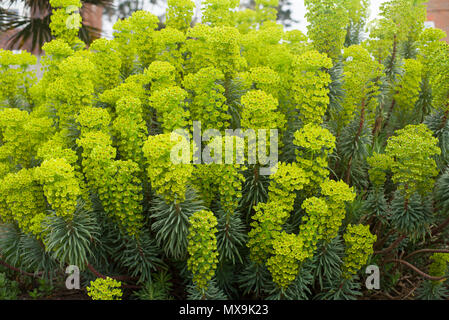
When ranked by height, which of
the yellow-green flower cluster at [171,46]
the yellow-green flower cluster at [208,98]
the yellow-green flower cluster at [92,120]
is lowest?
the yellow-green flower cluster at [92,120]

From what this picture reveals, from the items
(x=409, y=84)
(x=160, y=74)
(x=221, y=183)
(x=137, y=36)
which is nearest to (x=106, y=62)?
(x=137, y=36)

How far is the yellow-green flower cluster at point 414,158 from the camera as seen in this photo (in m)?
2.92

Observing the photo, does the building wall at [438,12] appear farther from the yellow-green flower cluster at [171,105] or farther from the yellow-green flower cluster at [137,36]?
the yellow-green flower cluster at [171,105]

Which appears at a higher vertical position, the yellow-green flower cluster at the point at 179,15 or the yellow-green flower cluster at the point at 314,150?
the yellow-green flower cluster at the point at 179,15

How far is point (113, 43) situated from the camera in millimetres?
3613

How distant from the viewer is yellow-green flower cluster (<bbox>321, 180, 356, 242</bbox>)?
2.85 meters

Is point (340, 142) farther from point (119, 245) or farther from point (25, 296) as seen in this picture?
point (25, 296)

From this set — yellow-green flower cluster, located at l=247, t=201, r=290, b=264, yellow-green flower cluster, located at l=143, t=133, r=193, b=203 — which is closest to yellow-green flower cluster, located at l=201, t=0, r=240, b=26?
Result: yellow-green flower cluster, located at l=143, t=133, r=193, b=203

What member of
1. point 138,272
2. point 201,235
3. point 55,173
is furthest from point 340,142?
point 55,173

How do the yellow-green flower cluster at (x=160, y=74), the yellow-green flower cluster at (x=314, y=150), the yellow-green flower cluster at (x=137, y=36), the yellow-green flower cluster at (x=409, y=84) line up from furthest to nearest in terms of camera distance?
the yellow-green flower cluster at (x=409, y=84) < the yellow-green flower cluster at (x=137, y=36) < the yellow-green flower cluster at (x=160, y=74) < the yellow-green flower cluster at (x=314, y=150)

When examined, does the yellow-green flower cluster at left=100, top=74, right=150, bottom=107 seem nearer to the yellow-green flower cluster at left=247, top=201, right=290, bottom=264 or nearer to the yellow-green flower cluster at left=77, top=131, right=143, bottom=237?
the yellow-green flower cluster at left=77, top=131, right=143, bottom=237

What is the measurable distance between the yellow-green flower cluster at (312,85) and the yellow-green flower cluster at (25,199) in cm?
223

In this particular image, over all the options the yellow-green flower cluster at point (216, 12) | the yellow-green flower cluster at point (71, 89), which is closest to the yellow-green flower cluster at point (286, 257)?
the yellow-green flower cluster at point (71, 89)
